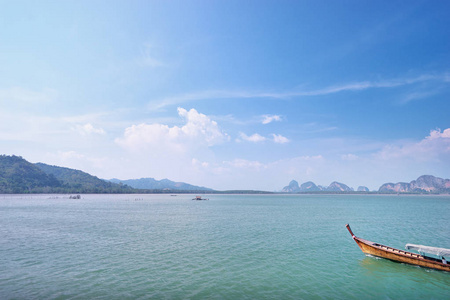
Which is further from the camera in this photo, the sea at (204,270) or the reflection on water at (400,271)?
the reflection on water at (400,271)

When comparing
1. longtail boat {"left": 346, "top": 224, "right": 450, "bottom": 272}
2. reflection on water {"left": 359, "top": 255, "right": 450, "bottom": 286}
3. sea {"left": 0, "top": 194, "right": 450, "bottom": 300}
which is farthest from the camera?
longtail boat {"left": 346, "top": 224, "right": 450, "bottom": 272}

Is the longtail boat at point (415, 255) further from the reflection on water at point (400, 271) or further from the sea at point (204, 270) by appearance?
the sea at point (204, 270)

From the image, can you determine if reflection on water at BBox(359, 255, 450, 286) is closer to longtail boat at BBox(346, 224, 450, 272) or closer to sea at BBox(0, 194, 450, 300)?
sea at BBox(0, 194, 450, 300)

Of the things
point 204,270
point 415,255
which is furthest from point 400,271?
point 204,270

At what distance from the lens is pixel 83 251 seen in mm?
→ 30688

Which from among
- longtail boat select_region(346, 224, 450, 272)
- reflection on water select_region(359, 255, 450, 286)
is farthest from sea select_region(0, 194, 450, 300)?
longtail boat select_region(346, 224, 450, 272)

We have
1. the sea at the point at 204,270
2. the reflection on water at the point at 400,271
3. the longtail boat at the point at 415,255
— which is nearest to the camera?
the sea at the point at 204,270

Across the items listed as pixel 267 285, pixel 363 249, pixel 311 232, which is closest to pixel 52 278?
pixel 267 285

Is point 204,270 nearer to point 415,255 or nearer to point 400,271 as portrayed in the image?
point 400,271

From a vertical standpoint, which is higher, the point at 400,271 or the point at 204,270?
the point at 204,270

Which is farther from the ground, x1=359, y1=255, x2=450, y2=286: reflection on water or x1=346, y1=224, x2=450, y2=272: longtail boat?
x1=346, y1=224, x2=450, y2=272: longtail boat

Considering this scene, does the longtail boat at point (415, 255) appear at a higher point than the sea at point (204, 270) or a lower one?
higher

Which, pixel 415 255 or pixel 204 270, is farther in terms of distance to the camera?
pixel 415 255

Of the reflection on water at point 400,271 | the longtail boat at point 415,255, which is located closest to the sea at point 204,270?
the reflection on water at point 400,271
